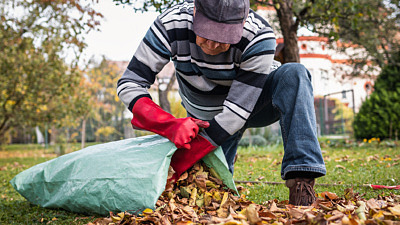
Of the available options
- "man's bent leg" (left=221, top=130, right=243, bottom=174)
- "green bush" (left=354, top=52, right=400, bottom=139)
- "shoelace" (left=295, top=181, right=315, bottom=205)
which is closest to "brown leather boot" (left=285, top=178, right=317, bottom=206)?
"shoelace" (left=295, top=181, right=315, bottom=205)

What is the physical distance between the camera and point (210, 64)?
192 centimetres

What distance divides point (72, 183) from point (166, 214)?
686 mm

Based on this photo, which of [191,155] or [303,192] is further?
[191,155]

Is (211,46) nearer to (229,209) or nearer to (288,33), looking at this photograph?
(229,209)

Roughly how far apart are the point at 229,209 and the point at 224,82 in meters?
0.88

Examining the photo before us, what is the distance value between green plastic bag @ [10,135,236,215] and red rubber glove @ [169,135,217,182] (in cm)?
10

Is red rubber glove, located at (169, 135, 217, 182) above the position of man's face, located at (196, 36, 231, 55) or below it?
below

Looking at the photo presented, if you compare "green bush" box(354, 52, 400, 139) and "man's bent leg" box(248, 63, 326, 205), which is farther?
"green bush" box(354, 52, 400, 139)

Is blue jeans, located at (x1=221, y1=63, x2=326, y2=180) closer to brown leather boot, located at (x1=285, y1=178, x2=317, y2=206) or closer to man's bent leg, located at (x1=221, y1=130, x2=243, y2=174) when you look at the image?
brown leather boot, located at (x1=285, y1=178, x2=317, y2=206)

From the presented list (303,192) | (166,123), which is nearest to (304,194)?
(303,192)

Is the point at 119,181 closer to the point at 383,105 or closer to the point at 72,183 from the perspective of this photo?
the point at 72,183

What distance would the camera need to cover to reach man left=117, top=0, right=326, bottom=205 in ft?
5.20

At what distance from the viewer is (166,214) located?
144 centimetres

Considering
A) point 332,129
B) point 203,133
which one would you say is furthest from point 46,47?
point 332,129
